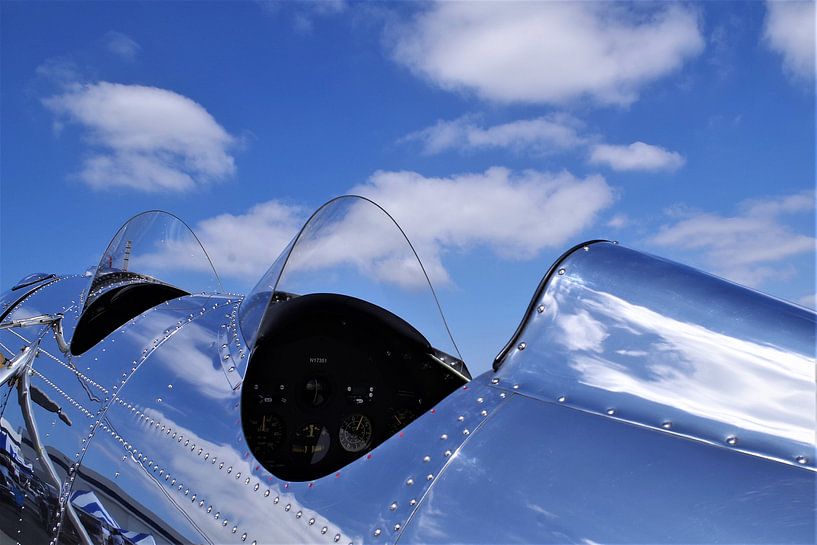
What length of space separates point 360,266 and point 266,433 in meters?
0.93

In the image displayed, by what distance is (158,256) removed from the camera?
519 centimetres

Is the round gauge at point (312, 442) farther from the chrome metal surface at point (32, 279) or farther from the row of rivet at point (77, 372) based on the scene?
the chrome metal surface at point (32, 279)

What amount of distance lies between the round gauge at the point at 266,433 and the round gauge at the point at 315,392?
202mm

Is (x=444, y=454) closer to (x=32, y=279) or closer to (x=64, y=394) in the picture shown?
(x=64, y=394)

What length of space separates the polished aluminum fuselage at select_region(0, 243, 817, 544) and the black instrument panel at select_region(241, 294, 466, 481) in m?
0.50

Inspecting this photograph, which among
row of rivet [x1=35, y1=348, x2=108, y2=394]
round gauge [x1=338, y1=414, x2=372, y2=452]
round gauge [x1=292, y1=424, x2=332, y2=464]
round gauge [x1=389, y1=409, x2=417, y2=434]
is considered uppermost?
round gauge [x1=389, y1=409, x2=417, y2=434]

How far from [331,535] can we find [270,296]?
1.45 m

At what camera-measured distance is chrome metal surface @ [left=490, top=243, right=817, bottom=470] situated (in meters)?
1.59

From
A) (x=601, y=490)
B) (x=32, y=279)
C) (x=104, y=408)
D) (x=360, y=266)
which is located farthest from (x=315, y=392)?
(x=32, y=279)

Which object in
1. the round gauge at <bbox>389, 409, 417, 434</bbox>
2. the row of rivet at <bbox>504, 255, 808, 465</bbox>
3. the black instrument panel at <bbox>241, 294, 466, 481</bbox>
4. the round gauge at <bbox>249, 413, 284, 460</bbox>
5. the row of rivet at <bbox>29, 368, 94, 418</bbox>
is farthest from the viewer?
the round gauge at <bbox>389, 409, 417, 434</bbox>

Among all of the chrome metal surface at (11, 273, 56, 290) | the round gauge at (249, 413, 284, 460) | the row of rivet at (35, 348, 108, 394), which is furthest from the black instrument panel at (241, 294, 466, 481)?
the chrome metal surface at (11, 273, 56, 290)

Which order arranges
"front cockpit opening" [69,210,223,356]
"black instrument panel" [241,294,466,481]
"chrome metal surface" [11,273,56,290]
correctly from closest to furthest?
"black instrument panel" [241,294,466,481], "front cockpit opening" [69,210,223,356], "chrome metal surface" [11,273,56,290]

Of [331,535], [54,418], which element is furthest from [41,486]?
[331,535]

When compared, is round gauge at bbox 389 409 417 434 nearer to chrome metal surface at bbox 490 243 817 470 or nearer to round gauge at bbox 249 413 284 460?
round gauge at bbox 249 413 284 460
